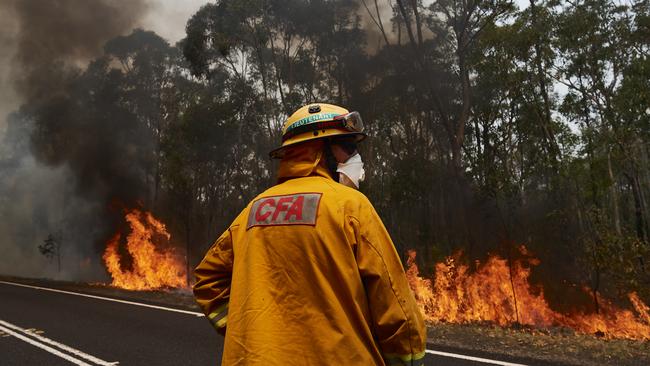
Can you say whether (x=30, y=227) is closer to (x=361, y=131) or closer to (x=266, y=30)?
(x=266, y=30)

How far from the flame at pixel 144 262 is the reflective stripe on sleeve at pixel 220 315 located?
14644mm

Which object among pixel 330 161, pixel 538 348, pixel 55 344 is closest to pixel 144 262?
pixel 55 344

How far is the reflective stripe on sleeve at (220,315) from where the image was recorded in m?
1.93

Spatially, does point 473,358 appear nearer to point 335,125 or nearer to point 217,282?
point 217,282

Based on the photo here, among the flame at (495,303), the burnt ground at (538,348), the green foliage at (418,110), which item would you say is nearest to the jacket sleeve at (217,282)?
the burnt ground at (538,348)

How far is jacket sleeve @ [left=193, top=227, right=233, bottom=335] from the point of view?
1.92 meters

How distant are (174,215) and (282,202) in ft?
82.8

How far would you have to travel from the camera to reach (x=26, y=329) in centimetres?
727

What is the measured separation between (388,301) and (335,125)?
2.23 ft

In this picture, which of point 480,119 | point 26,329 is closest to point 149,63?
point 480,119

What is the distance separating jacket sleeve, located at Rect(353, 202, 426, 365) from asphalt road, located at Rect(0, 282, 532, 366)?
3.95 m

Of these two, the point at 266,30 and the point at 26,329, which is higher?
the point at 266,30

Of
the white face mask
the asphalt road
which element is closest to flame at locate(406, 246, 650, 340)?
the asphalt road

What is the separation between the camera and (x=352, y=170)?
1.82 m
